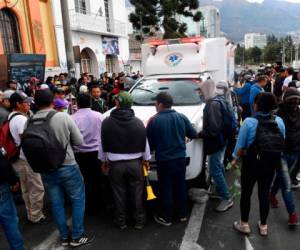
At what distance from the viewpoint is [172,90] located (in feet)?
19.6

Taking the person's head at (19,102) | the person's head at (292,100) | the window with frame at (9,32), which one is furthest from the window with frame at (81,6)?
the person's head at (292,100)

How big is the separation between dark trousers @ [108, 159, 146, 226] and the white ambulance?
582 millimetres

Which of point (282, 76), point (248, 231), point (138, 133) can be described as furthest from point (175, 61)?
point (248, 231)

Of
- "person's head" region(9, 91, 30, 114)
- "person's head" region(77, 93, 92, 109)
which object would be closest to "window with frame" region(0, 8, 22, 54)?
"person's head" region(9, 91, 30, 114)

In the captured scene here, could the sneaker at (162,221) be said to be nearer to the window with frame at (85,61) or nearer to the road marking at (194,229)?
the road marking at (194,229)

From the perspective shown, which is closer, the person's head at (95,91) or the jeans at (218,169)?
the jeans at (218,169)

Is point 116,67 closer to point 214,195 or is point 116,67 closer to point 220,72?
point 220,72

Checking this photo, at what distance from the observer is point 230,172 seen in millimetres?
6008

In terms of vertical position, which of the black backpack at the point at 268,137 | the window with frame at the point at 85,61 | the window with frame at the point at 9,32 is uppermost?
the window with frame at the point at 9,32

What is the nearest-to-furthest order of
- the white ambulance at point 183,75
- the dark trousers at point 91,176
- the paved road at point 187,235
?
the paved road at point 187,235 < the dark trousers at point 91,176 < the white ambulance at point 183,75

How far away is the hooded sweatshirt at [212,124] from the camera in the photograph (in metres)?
4.27

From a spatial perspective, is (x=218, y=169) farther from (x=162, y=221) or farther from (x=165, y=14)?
(x=165, y=14)

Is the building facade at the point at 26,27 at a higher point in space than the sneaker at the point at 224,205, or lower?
higher

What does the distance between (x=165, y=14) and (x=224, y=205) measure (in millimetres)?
27825
